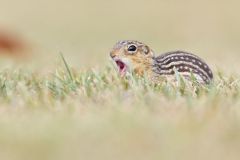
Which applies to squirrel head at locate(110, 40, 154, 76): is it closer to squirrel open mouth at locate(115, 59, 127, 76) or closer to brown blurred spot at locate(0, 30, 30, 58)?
squirrel open mouth at locate(115, 59, 127, 76)

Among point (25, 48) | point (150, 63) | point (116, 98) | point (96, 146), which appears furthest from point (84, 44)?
point (96, 146)

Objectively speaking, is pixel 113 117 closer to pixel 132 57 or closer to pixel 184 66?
pixel 184 66

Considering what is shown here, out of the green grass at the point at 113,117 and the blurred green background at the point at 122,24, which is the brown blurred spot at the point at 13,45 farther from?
the green grass at the point at 113,117

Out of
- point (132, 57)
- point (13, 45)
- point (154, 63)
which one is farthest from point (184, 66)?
point (13, 45)

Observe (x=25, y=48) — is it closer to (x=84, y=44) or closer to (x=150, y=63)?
(x=84, y=44)

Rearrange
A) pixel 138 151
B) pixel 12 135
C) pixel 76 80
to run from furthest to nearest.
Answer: pixel 76 80
pixel 12 135
pixel 138 151

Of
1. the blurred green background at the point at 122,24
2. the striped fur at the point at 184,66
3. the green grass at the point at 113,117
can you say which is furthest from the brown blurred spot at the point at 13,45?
the striped fur at the point at 184,66

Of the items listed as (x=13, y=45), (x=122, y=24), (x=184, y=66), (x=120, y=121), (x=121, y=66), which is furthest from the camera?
(x=122, y=24)

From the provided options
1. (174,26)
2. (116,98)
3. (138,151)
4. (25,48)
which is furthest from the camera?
(174,26)
